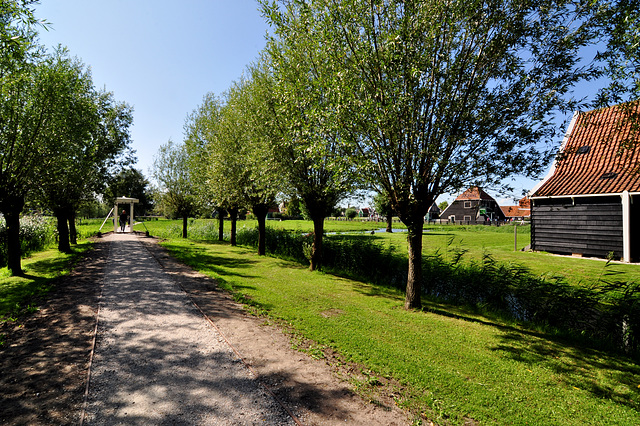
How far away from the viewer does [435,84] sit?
7590 millimetres

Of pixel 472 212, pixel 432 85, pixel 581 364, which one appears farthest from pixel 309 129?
pixel 472 212

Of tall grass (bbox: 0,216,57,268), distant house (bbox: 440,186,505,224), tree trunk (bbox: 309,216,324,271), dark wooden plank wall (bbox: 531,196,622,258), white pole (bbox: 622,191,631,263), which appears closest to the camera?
white pole (bbox: 622,191,631,263)

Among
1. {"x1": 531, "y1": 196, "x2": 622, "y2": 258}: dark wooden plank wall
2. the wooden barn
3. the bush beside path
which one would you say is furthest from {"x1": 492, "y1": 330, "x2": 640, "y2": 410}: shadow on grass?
the wooden barn

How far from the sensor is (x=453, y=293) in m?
10.2

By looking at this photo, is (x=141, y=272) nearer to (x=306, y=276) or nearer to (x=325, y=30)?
(x=306, y=276)

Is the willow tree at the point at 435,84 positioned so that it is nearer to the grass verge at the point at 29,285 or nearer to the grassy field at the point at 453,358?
the grassy field at the point at 453,358

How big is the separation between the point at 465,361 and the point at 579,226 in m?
15.4

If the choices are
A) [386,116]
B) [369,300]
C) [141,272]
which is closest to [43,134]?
[141,272]

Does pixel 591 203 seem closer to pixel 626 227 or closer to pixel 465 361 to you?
pixel 626 227

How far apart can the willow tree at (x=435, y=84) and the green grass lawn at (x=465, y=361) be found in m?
2.69

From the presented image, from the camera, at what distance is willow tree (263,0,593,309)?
693 cm

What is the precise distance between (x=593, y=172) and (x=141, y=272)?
73.0ft

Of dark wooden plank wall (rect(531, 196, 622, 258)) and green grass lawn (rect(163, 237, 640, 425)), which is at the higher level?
dark wooden plank wall (rect(531, 196, 622, 258))

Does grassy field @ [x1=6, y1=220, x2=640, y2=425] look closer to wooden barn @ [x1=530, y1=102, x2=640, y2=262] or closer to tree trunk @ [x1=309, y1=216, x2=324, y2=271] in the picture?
tree trunk @ [x1=309, y1=216, x2=324, y2=271]
